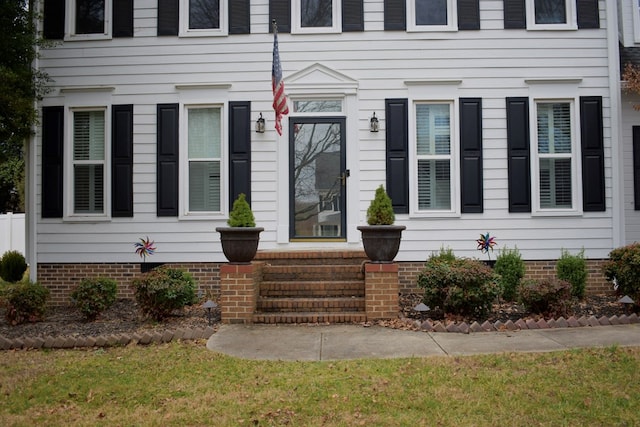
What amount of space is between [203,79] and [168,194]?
82.5 inches

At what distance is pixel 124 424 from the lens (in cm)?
395

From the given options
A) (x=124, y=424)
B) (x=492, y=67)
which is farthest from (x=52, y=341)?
(x=492, y=67)

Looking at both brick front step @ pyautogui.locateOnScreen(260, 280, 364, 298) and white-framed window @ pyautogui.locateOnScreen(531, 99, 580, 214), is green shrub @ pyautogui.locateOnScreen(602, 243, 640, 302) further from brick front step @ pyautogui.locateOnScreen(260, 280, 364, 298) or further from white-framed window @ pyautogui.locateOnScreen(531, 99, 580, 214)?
brick front step @ pyautogui.locateOnScreen(260, 280, 364, 298)

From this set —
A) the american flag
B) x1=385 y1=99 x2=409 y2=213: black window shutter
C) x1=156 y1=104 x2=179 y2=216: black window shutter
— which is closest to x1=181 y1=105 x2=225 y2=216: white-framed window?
x1=156 y1=104 x2=179 y2=216: black window shutter

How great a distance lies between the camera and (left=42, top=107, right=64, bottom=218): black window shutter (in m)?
9.50

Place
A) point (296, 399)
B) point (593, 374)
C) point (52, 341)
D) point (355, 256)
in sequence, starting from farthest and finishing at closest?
point (355, 256) → point (52, 341) → point (593, 374) → point (296, 399)

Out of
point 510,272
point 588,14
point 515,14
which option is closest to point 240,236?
point 510,272

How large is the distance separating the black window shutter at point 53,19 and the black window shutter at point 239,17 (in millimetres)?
3036

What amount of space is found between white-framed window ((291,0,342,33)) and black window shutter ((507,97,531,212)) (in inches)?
131

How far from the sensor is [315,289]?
25.0ft

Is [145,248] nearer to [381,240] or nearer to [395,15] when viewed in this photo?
[381,240]

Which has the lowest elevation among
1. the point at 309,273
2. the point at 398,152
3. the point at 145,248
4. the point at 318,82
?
the point at 309,273

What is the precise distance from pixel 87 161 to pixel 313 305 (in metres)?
5.14

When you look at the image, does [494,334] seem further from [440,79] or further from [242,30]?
[242,30]
